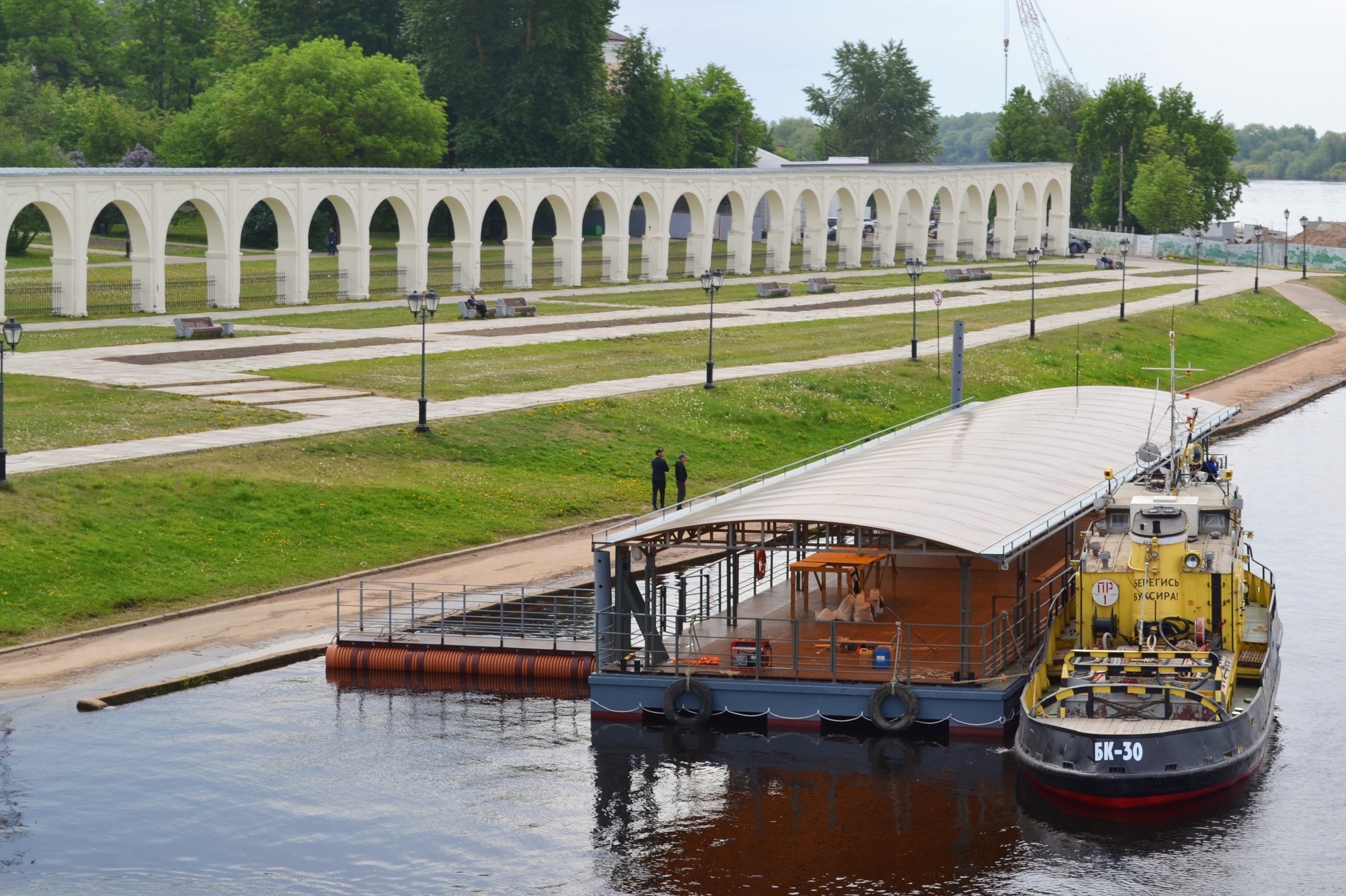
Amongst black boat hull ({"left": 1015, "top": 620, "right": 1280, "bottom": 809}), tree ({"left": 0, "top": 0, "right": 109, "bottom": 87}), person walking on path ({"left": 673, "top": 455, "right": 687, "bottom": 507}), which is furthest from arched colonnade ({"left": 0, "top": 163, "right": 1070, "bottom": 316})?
black boat hull ({"left": 1015, "top": 620, "right": 1280, "bottom": 809})

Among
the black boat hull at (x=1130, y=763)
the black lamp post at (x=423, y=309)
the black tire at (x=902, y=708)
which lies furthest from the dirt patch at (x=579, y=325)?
the black boat hull at (x=1130, y=763)

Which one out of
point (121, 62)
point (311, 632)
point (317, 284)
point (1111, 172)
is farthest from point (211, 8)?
point (311, 632)

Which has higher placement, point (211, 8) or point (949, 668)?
point (211, 8)

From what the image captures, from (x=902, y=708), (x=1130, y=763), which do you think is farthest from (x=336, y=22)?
(x=1130, y=763)

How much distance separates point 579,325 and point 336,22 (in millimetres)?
56822

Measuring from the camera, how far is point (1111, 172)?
166750 mm

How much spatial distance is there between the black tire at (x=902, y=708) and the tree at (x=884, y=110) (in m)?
162

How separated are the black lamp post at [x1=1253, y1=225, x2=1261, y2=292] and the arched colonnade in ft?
55.1

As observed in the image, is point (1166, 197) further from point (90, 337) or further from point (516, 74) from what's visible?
point (90, 337)

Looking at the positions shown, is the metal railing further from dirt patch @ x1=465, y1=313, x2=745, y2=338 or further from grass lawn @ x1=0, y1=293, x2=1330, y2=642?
dirt patch @ x1=465, y1=313, x2=745, y2=338

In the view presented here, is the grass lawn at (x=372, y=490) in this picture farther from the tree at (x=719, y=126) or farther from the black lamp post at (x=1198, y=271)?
the tree at (x=719, y=126)

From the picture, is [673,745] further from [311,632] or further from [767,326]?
[767,326]

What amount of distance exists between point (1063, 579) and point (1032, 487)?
151 inches

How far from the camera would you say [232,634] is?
38.0 metres
